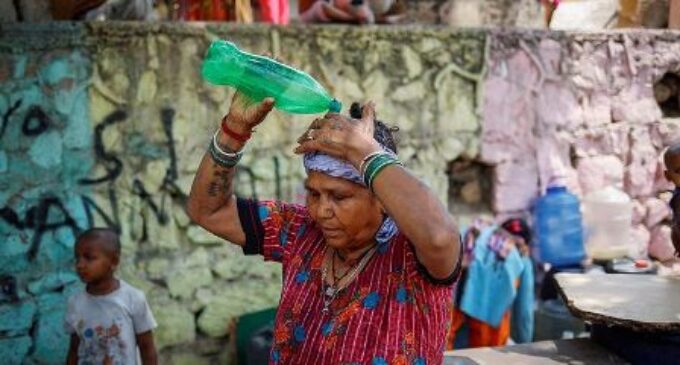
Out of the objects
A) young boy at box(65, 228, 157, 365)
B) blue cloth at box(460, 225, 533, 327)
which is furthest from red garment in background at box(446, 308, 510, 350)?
young boy at box(65, 228, 157, 365)

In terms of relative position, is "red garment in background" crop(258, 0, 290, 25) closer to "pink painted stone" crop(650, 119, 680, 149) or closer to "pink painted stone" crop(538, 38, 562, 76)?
"pink painted stone" crop(538, 38, 562, 76)

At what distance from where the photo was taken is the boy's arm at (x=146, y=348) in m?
3.19

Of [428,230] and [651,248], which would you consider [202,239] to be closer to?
[428,230]

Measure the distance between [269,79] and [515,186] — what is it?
140 inches

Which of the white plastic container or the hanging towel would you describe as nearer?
the hanging towel

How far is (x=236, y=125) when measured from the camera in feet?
6.04

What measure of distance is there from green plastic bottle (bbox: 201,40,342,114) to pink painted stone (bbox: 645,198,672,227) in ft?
14.7

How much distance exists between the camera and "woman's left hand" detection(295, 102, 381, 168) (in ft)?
5.24

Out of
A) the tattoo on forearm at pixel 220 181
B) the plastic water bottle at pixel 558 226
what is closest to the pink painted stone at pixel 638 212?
the plastic water bottle at pixel 558 226

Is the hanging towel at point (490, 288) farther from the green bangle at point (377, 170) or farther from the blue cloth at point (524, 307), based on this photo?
the green bangle at point (377, 170)

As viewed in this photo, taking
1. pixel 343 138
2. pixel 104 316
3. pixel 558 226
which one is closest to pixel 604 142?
pixel 558 226

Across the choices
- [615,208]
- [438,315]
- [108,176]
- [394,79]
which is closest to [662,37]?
[615,208]

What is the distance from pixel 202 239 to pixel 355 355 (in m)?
2.58

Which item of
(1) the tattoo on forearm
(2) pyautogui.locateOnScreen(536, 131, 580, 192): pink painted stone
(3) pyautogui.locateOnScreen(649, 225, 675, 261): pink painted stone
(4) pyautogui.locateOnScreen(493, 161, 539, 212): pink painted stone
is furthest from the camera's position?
(3) pyautogui.locateOnScreen(649, 225, 675, 261): pink painted stone
